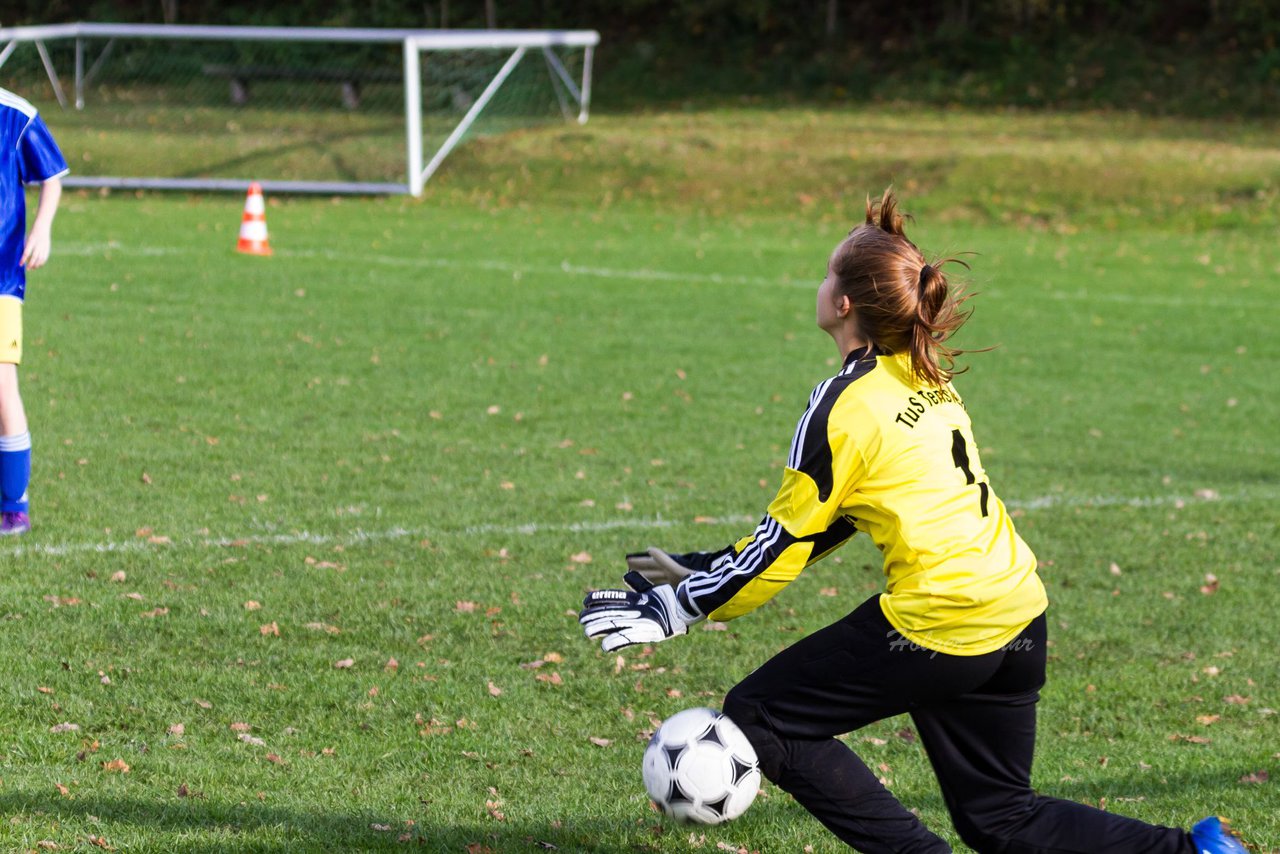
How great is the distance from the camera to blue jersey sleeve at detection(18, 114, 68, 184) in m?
6.53

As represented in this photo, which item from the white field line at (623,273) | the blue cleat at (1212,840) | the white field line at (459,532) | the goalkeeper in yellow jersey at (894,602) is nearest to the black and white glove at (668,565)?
the goalkeeper in yellow jersey at (894,602)

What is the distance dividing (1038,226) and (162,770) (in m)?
19.0

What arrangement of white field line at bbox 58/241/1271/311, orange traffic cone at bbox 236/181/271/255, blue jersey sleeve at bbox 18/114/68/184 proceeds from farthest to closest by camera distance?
orange traffic cone at bbox 236/181/271/255, white field line at bbox 58/241/1271/311, blue jersey sleeve at bbox 18/114/68/184

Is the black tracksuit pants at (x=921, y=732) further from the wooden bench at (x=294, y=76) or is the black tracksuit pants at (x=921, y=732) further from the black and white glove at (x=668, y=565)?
the wooden bench at (x=294, y=76)

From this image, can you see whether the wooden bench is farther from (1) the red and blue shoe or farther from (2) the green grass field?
(1) the red and blue shoe

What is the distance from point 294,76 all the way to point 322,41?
76 centimetres

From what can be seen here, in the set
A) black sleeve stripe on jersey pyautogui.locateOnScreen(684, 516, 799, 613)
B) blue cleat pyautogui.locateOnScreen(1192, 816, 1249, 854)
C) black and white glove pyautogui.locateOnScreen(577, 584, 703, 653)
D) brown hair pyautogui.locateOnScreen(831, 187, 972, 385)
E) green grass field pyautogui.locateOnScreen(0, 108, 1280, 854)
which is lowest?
green grass field pyautogui.locateOnScreen(0, 108, 1280, 854)

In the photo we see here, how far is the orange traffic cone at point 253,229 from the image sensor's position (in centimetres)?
1630

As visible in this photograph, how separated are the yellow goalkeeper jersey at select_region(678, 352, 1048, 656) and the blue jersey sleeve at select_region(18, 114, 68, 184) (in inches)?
177

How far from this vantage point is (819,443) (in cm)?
314

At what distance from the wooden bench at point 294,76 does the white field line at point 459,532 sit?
62.3 feet

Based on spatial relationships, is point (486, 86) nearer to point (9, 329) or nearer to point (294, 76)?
point (294, 76)

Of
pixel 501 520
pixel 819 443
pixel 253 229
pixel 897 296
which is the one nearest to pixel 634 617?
pixel 819 443

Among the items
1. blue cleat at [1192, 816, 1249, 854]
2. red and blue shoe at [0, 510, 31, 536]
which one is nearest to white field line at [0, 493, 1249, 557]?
red and blue shoe at [0, 510, 31, 536]
